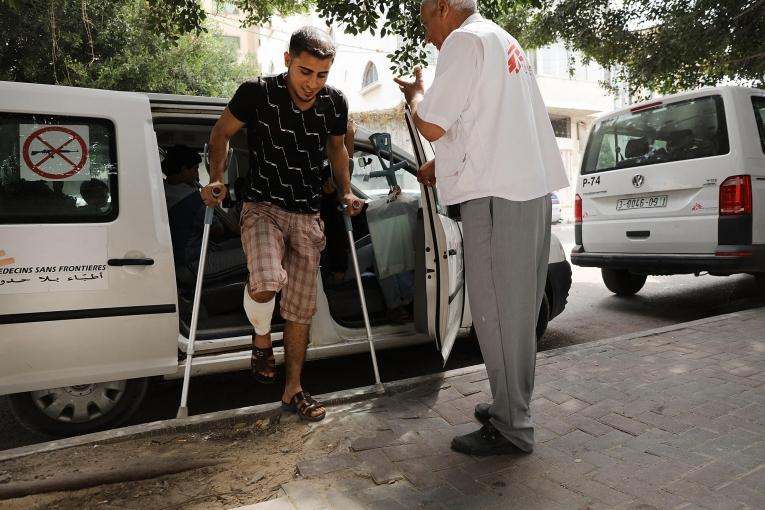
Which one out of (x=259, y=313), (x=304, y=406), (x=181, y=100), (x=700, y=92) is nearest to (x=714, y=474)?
(x=304, y=406)

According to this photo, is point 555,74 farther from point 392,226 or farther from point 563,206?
point 392,226

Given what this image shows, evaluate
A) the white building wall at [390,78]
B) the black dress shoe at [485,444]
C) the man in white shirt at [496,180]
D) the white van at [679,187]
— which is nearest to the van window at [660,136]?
the white van at [679,187]

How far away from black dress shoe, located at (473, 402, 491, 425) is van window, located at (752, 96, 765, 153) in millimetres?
4004

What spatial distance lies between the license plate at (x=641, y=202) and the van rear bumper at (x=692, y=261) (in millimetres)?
461

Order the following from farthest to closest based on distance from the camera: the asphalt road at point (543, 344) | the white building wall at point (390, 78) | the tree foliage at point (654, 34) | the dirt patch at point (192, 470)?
the white building wall at point (390, 78) < the tree foliage at point (654, 34) < the asphalt road at point (543, 344) < the dirt patch at point (192, 470)

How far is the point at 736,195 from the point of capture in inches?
193

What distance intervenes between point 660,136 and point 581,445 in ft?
13.1

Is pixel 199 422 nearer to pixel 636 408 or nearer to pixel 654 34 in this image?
pixel 636 408

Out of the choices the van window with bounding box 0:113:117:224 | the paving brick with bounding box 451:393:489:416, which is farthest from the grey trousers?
the van window with bounding box 0:113:117:224

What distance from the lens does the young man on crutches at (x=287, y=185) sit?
9.29 feet

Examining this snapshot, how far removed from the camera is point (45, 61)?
1041cm

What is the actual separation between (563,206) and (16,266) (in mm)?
24064

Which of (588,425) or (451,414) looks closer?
(588,425)

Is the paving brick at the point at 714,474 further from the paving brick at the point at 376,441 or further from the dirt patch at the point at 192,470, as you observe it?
the dirt patch at the point at 192,470
